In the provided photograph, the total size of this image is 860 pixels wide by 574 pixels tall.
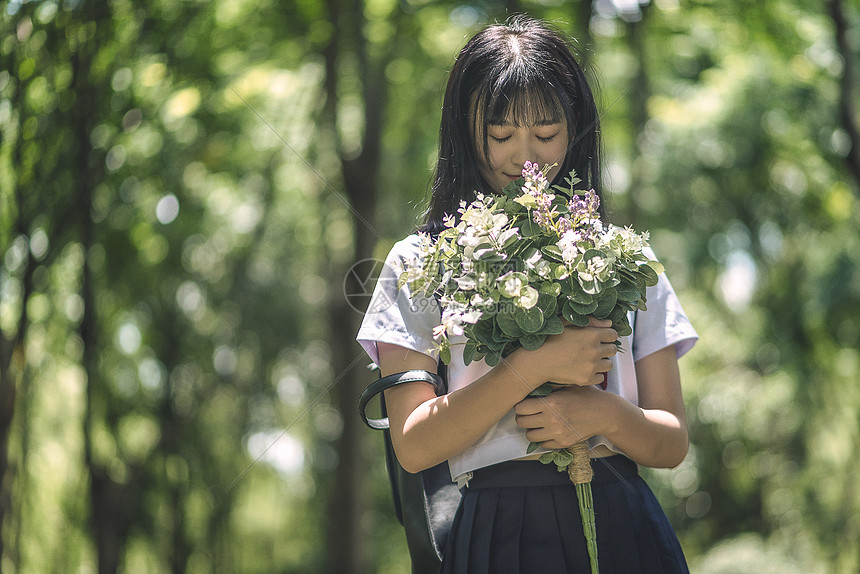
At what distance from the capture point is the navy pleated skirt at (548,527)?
64.0 inches

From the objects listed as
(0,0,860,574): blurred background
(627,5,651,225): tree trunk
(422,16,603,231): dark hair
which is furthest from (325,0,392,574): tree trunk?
(422,16,603,231): dark hair

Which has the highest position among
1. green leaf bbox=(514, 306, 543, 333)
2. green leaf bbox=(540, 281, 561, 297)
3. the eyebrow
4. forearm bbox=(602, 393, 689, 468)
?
the eyebrow

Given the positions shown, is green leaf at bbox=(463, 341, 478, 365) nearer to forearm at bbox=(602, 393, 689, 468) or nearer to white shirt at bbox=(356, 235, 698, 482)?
white shirt at bbox=(356, 235, 698, 482)

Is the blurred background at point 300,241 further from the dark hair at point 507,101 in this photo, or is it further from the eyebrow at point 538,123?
the eyebrow at point 538,123

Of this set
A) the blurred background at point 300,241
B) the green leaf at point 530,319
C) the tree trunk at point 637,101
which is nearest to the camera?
the green leaf at point 530,319

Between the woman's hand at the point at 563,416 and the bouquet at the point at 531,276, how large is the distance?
0.03 metres

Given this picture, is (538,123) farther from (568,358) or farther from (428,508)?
(428,508)

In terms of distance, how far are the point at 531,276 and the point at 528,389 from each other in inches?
8.7

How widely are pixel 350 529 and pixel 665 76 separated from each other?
5.83 metres

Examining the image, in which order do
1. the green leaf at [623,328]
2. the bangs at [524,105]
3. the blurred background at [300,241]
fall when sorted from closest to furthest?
1. the green leaf at [623,328]
2. the bangs at [524,105]
3. the blurred background at [300,241]

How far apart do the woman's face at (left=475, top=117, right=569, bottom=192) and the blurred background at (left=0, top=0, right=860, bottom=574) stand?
3.05 m

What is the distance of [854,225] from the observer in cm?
673

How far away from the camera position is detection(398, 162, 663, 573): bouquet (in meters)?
1.56

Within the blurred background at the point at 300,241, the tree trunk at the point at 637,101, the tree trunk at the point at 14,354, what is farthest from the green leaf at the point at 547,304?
the tree trunk at the point at 637,101
